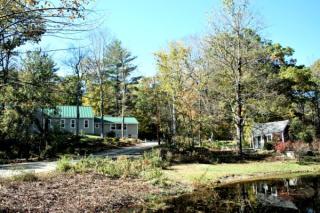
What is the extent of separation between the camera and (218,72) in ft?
119

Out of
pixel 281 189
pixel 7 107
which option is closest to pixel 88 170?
pixel 281 189

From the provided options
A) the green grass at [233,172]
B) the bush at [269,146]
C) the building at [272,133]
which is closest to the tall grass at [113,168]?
the green grass at [233,172]

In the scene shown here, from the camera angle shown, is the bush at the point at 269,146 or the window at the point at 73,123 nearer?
the bush at the point at 269,146

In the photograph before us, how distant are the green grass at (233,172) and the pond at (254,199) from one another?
5.83 ft

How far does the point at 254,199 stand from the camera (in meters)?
17.1

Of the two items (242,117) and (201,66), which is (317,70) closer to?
(201,66)

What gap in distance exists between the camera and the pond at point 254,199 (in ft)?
48.9

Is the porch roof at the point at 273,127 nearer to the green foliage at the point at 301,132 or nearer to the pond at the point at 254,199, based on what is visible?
the green foliage at the point at 301,132

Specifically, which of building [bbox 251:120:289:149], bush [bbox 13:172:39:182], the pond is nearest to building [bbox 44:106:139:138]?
building [bbox 251:120:289:149]

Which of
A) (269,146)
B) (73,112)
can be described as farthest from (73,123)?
(269,146)

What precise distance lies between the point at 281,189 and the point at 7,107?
23.8 metres

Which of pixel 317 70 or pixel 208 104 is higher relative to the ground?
pixel 317 70

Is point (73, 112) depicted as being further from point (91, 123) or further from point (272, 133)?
point (272, 133)

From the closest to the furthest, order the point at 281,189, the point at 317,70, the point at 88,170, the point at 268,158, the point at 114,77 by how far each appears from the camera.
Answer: the point at 281,189 → the point at 88,170 → the point at 268,158 → the point at 317,70 → the point at 114,77
